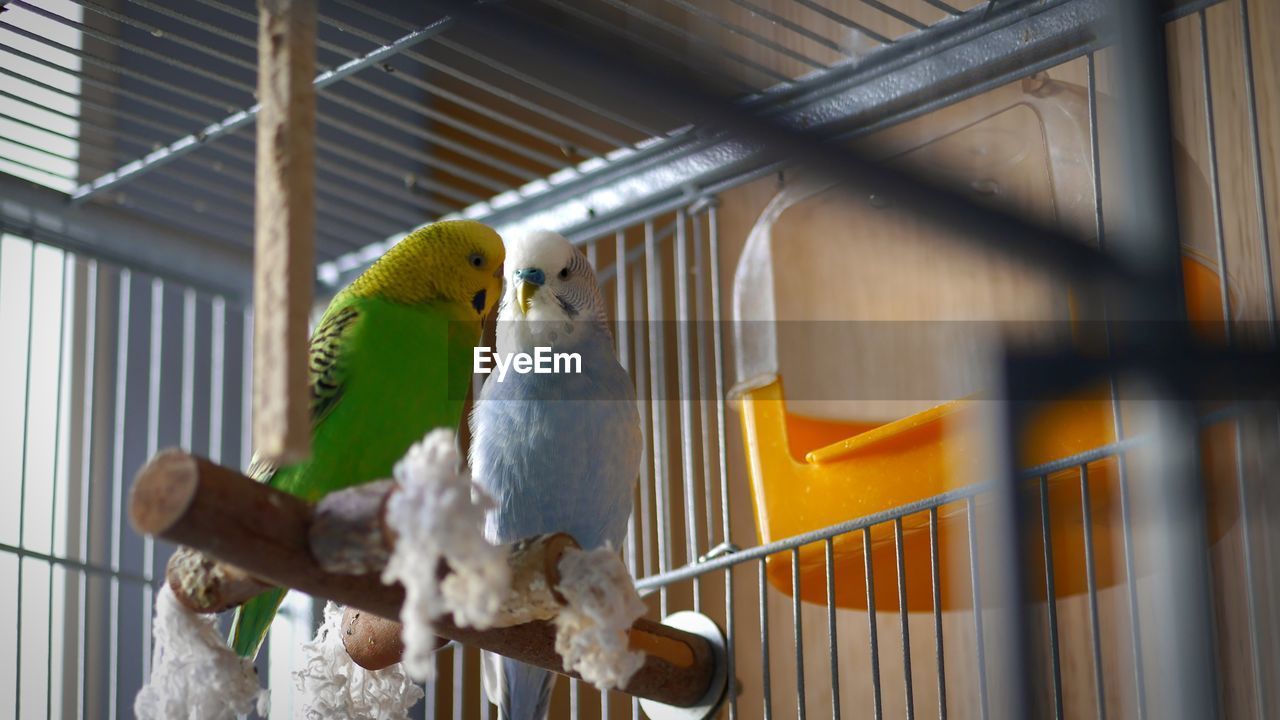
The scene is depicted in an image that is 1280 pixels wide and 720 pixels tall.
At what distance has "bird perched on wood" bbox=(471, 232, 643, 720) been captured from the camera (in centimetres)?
113

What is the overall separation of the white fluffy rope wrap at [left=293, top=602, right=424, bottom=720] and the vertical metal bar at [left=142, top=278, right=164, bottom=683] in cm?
43

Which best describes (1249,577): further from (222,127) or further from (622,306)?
(222,127)

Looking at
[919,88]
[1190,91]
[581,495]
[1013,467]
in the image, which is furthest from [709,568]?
[1013,467]

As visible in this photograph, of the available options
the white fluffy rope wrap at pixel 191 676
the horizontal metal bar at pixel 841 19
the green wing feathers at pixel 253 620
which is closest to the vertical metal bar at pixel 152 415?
the green wing feathers at pixel 253 620

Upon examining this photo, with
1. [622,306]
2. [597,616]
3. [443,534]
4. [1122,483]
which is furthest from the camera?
[622,306]

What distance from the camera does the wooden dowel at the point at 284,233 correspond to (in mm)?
492

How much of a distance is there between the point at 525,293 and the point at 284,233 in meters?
0.68

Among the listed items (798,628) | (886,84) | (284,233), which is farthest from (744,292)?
(284,233)

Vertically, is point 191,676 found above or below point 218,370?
below

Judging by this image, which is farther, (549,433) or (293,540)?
(549,433)

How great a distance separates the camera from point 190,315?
155 centimetres

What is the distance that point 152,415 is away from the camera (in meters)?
1.52

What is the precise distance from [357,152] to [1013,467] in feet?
3.69

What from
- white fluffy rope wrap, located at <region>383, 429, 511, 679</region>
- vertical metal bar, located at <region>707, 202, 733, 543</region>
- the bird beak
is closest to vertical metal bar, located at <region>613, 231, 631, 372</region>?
vertical metal bar, located at <region>707, 202, 733, 543</region>
